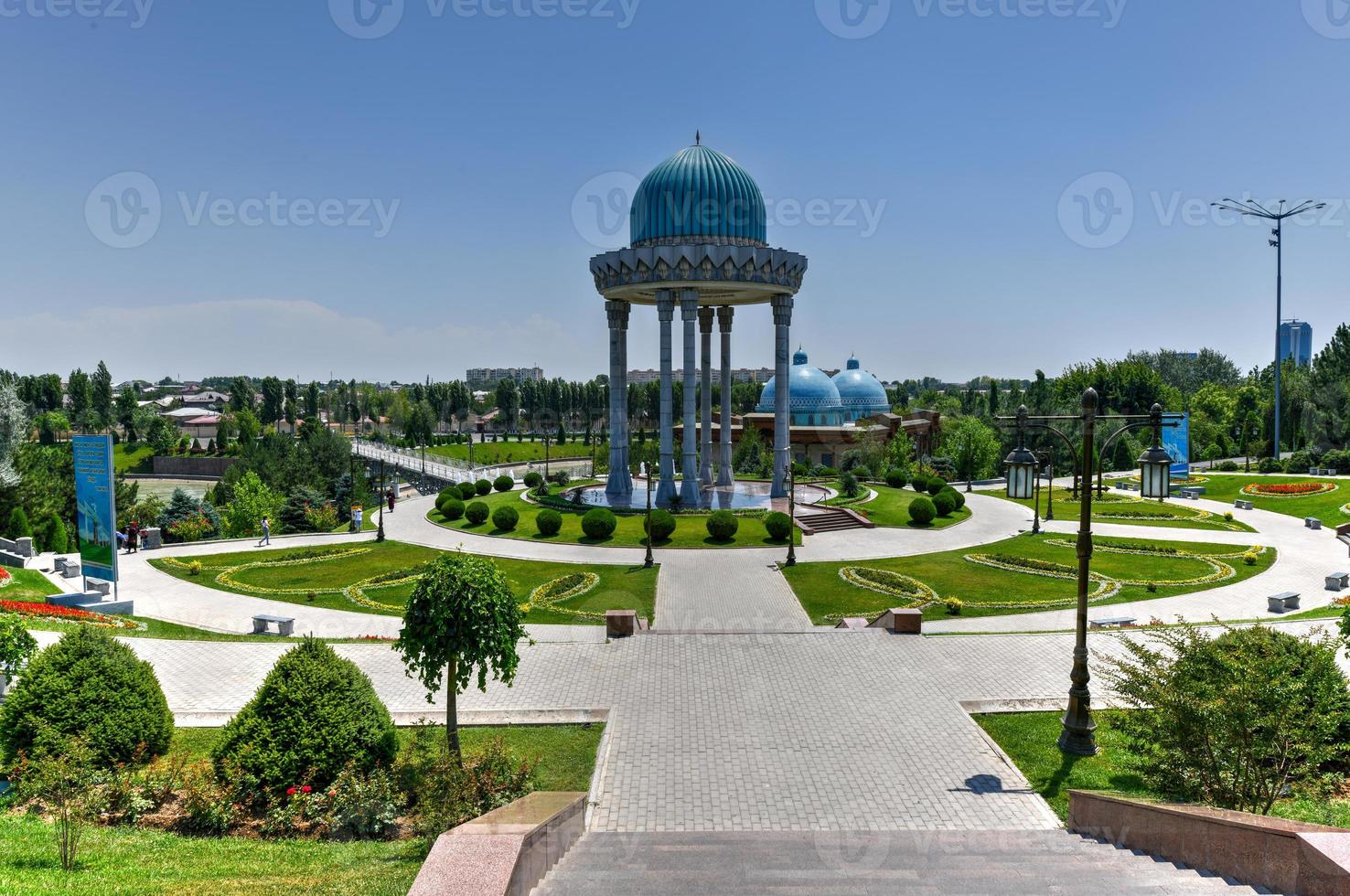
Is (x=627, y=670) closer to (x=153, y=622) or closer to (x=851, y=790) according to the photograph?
(x=851, y=790)

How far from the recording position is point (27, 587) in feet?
92.4

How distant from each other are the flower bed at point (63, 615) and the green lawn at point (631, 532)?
18.6 meters

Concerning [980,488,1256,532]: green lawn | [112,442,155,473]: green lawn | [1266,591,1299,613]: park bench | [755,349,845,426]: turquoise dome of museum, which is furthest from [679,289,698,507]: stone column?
[112,442,155,473]: green lawn

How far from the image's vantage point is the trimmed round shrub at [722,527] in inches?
1486

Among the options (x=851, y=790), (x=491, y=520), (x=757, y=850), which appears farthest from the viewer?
(x=491, y=520)

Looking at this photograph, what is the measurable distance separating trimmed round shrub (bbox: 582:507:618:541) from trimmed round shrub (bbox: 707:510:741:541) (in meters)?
4.63

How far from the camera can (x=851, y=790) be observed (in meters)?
13.1

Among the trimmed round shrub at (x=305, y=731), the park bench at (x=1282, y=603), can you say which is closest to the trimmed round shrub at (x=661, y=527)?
the park bench at (x=1282, y=603)

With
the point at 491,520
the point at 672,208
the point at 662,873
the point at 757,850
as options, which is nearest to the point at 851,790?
the point at 757,850

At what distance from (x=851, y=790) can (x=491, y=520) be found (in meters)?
33.6

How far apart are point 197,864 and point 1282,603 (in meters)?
30.3

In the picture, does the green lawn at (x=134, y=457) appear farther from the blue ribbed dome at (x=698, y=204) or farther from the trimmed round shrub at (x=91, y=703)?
the trimmed round shrub at (x=91, y=703)

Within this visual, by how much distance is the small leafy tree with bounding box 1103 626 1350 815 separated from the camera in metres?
11.1

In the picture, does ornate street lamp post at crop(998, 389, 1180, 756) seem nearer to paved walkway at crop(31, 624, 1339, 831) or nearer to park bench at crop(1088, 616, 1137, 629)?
paved walkway at crop(31, 624, 1339, 831)
